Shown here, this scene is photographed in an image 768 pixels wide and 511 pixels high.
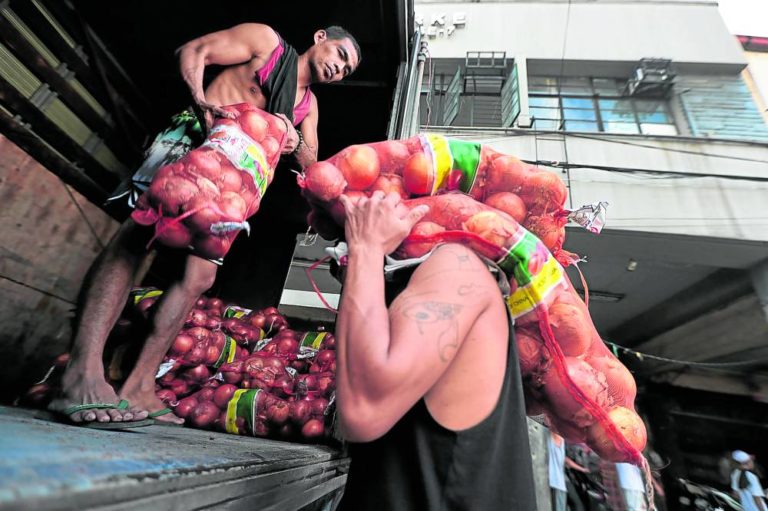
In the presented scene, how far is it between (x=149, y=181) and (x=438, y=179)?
1.55 meters

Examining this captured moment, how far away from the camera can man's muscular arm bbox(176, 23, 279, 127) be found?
1792 millimetres

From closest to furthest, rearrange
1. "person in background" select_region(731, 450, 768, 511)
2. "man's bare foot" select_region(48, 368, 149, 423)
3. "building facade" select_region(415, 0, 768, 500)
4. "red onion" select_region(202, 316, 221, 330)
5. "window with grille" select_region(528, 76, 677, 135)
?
"man's bare foot" select_region(48, 368, 149, 423) → "red onion" select_region(202, 316, 221, 330) → "person in background" select_region(731, 450, 768, 511) → "building facade" select_region(415, 0, 768, 500) → "window with grille" select_region(528, 76, 677, 135)

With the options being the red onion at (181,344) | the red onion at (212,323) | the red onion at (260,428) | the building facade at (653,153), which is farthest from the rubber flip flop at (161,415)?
the building facade at (653,153)

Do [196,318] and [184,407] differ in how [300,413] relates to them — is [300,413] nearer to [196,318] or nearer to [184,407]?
[184,407]

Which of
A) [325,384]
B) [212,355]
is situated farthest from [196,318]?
[325,384]

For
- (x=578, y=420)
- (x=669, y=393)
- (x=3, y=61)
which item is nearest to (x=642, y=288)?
(x=669, y=393)

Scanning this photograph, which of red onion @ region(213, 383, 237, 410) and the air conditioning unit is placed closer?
red onion @ region(213, 383, 237, 410)

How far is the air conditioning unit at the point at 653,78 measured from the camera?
26.9 ft

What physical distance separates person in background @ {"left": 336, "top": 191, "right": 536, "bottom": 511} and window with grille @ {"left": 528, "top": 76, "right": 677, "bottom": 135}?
7918 millimetres

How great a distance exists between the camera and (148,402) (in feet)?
5.58

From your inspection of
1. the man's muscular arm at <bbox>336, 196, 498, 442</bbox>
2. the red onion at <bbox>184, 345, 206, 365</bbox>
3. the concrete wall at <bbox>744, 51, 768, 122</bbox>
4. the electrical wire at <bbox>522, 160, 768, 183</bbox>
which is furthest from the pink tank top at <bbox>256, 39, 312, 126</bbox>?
the concrete wall at <bbox>744, 51, 768, 122</bbox>

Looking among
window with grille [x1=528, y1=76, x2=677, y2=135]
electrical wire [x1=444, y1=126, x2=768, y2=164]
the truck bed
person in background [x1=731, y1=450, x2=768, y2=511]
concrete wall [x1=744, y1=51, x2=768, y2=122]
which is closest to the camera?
the truck bed

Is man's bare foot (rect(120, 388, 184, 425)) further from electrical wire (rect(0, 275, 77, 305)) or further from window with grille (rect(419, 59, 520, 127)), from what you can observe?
window with grille (rect(419, 59, 520, 127))

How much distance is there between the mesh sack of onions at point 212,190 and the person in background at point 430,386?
663 mm
